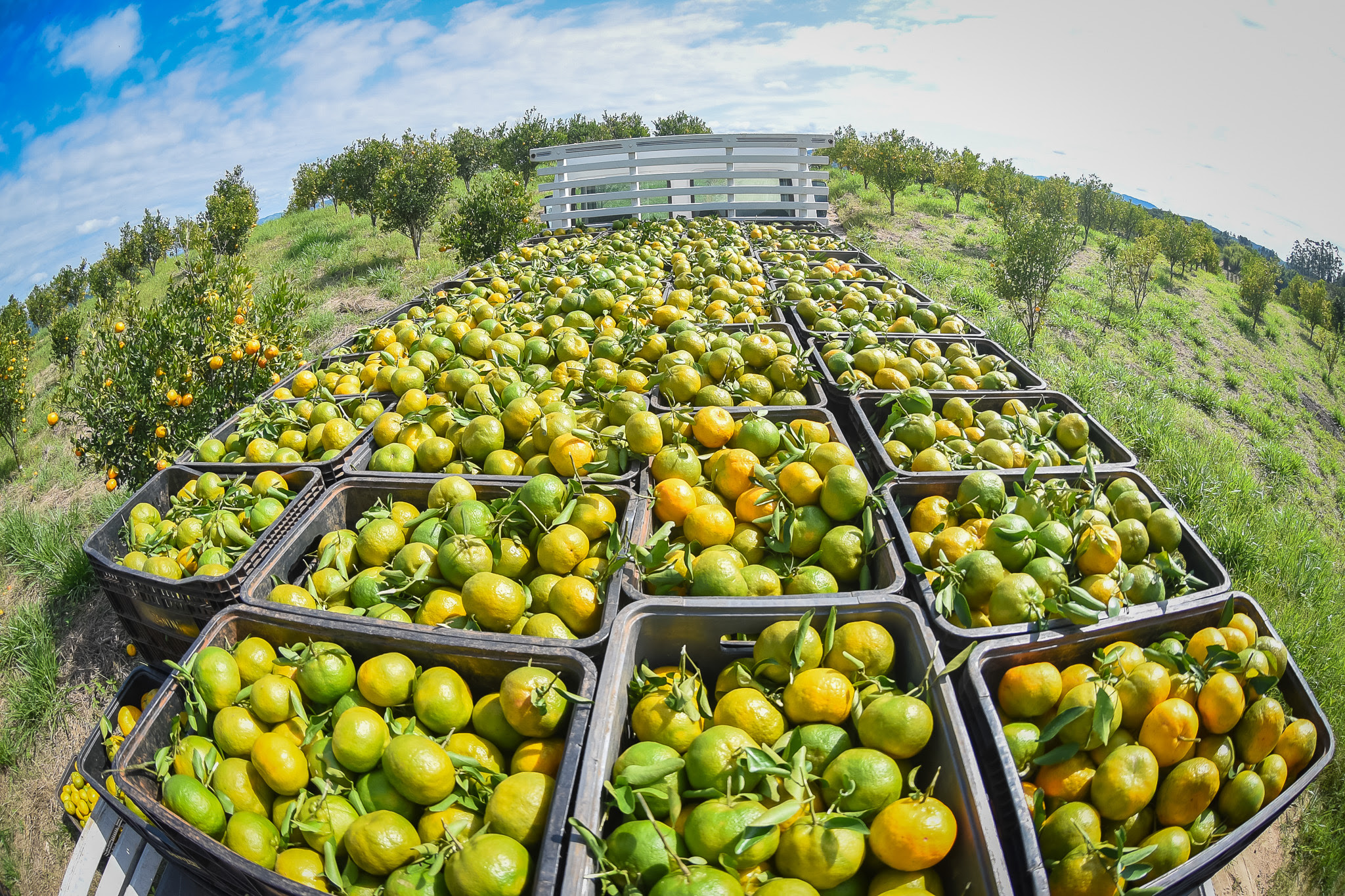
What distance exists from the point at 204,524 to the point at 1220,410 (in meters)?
15.3

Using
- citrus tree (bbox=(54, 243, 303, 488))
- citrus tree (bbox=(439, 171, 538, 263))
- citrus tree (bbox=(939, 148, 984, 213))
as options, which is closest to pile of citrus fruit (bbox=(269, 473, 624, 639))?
citrus tree (bbox=(54, 243, 303, 488))

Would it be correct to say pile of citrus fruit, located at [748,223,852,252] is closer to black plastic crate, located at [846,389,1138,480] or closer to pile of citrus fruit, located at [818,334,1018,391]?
pile of citrus fruit, located at [818,334,1018,391]

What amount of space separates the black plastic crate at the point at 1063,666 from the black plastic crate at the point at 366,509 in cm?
106

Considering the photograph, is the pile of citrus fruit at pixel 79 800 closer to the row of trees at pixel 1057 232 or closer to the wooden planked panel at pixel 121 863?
the wooden planked panel at pixel 121 863

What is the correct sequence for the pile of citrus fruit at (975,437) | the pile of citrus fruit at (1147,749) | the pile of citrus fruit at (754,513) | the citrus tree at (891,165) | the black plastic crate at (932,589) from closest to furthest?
the pile of citrus fruit at (1147,749), the black plastic crate at (932,589), the pile of citrus fruit at (754,513), the pile of citrus fruit at (975,437), the citrus tree at (891,165)

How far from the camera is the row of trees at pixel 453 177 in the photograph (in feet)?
31.4

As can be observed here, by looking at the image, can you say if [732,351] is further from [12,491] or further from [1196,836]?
[12,491]

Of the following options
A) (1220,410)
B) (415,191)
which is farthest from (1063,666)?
(415,191)

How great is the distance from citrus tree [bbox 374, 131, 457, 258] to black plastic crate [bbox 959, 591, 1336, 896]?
15247mm

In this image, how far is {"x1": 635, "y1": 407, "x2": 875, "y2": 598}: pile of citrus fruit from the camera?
211cm

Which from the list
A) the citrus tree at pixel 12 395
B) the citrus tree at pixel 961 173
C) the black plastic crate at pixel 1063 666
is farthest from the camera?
the citrus tree at pixel 961 173

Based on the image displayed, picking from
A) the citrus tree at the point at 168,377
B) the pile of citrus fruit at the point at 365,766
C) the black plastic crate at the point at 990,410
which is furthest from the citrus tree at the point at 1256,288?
the pile of citrus fruit at the point at 365,766

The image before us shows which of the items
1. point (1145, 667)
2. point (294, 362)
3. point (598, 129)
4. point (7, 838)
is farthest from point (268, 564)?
point (598, 129)

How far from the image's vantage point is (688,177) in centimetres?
1143
